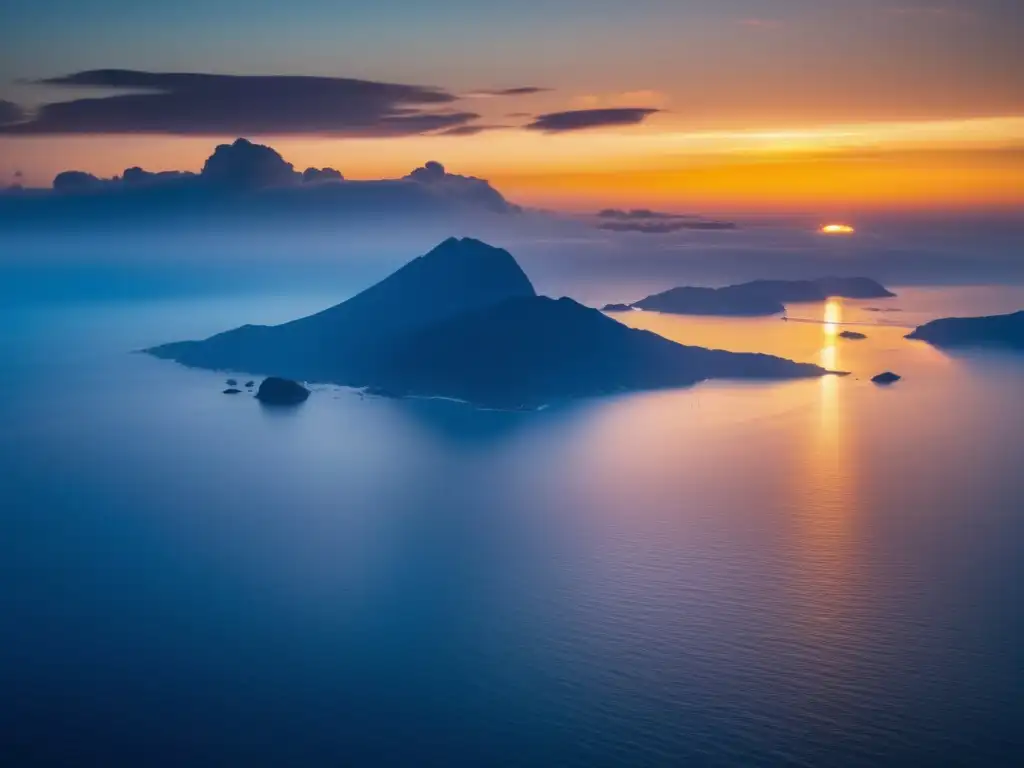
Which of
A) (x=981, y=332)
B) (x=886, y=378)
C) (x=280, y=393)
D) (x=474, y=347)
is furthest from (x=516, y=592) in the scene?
(x=981, y=332)

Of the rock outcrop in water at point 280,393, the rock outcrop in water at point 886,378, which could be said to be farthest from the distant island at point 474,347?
the rock outcrop in water at point 280,393

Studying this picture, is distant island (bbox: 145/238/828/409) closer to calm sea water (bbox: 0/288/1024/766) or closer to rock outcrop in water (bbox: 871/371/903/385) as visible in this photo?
rock outcrop in water (bbox: 871/371/903/385)

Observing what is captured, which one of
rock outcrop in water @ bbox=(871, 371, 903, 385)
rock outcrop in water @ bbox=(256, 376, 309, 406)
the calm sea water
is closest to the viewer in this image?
the calm sea water

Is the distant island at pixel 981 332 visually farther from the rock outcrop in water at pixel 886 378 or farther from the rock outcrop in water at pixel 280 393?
the rock outcrop in water at pixel 280 393

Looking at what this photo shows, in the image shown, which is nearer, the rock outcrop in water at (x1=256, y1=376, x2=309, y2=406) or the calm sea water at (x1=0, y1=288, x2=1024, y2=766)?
the calm sea water at (x1=0, y1=288, x2=1024, y2=766)

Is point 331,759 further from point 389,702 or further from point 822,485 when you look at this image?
point 822,485

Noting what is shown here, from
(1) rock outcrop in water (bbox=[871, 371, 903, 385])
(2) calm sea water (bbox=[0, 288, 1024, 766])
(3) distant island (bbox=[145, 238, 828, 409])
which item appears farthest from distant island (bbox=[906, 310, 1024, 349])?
(2) calm sea water (bbox=[0, 288, 1024, 766])

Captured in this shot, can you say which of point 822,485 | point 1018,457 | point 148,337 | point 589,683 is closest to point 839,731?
point 589,683
